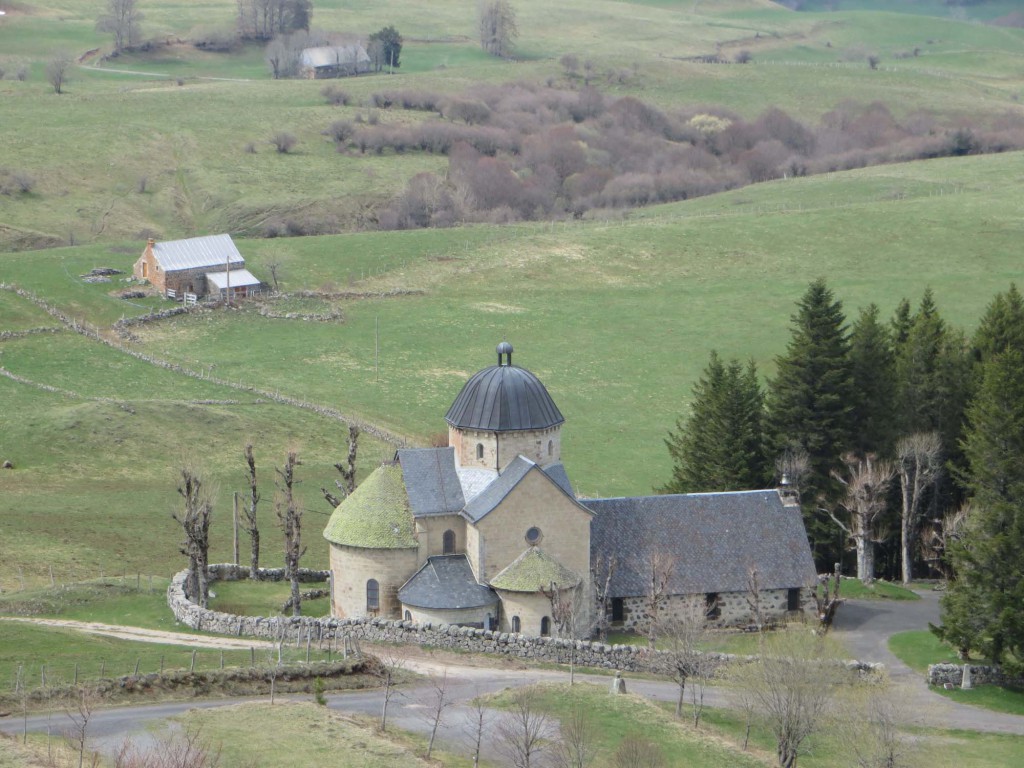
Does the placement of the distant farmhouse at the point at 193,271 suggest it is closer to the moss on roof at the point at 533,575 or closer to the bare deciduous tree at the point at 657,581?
the bare deciduous tree at the point at 657,581

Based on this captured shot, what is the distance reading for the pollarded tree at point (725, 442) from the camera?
79500 mm

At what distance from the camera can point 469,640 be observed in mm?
62969

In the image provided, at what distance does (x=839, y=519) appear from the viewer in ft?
263

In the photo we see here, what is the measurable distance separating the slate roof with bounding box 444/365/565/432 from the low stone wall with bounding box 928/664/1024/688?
60.1ft

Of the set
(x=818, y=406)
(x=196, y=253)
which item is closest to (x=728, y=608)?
(x=818, y=406)

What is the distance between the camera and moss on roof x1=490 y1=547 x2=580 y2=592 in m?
64.8

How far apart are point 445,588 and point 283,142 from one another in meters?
125

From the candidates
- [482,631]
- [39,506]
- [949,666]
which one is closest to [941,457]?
[949,666]

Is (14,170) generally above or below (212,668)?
above

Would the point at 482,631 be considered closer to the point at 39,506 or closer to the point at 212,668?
the point at 212,668

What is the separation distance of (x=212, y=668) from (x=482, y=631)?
1190cm

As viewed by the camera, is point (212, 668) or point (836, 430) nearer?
point (212, 668)

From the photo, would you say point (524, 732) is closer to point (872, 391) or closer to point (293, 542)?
point (293, 542)

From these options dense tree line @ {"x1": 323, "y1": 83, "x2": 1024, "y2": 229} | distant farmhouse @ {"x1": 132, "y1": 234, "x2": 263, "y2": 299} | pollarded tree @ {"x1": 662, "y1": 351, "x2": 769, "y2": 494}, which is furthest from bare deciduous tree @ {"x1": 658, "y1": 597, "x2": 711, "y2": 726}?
dense tree line @ {"x1": 323, "y1": 83, "x2": 1024, "y2": 229}
